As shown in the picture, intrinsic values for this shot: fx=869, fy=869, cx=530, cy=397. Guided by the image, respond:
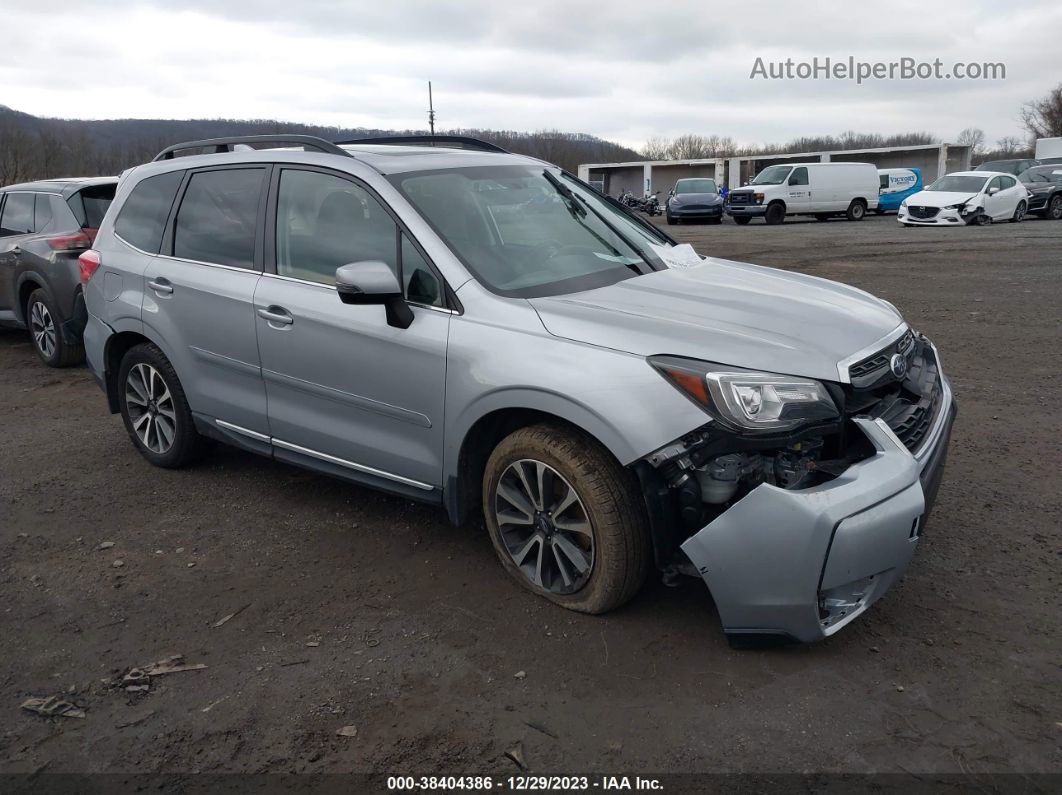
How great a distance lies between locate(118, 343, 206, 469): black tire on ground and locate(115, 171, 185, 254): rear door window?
622 mm

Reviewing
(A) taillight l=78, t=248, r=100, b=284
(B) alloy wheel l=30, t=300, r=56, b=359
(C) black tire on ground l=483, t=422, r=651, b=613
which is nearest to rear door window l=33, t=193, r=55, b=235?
(B) alloy wheel l=30, t=300, r=56, b=359

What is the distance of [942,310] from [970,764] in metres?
8.34

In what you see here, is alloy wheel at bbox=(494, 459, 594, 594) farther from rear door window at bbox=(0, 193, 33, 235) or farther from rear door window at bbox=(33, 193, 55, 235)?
rear door window at bbox=(0, 193, 33, 235)

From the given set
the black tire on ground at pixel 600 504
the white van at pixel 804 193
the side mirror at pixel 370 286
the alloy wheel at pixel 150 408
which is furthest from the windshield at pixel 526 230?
the white van at pixel 804 193

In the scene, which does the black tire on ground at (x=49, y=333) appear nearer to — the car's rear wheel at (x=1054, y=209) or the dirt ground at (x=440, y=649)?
the dirt ground at (x=440, y=649)

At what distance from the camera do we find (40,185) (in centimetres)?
853

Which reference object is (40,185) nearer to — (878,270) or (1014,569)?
(1014,569)

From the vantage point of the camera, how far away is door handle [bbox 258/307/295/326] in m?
4.08

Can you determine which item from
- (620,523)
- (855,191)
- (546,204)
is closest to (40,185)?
(546,204)

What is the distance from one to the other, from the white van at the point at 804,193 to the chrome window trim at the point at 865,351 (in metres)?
27.6

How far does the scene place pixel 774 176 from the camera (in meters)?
30.9

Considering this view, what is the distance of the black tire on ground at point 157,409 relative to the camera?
4.91 m

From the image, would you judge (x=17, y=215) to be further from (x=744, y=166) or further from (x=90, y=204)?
(x=744, y=166)

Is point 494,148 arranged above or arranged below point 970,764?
above
